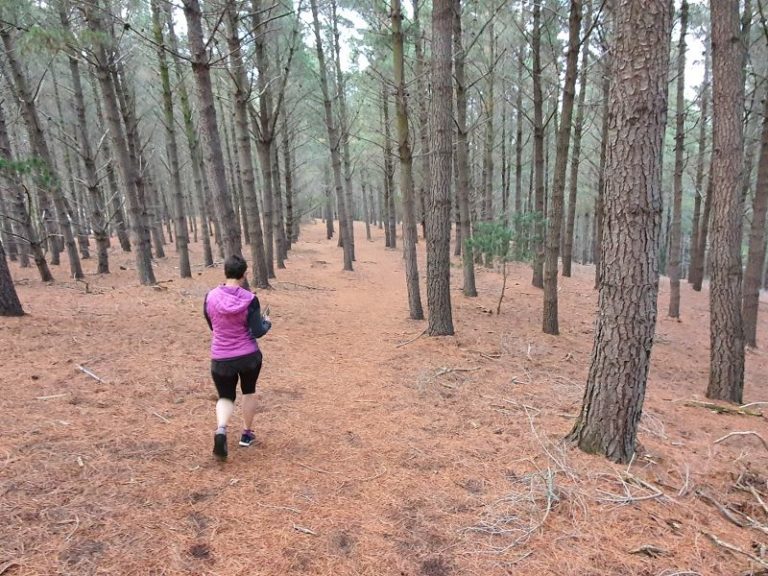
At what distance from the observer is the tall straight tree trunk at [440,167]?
6609mm

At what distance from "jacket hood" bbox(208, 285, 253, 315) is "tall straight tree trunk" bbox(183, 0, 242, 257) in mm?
4530

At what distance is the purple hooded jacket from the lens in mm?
3484

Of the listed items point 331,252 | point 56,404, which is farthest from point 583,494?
point 331,252

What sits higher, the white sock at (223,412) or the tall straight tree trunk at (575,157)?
the tall straight tree trunk at (575,157)

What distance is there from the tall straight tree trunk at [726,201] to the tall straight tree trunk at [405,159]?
4822mm

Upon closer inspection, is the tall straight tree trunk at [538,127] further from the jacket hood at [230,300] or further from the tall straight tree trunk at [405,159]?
the jacket hood at [230,300]

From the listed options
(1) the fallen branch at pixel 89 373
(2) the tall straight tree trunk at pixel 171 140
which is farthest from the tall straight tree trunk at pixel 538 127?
(2) the tall straight tree trunk at pixel 171 140

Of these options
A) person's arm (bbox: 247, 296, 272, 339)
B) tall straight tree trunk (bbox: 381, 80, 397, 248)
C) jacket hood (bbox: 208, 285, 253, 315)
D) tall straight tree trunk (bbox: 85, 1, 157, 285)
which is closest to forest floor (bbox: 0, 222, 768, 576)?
person's arm (bbox: 247, 296, 272, 339)

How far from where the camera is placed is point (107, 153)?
716 inches

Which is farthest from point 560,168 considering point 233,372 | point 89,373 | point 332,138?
point 332,138

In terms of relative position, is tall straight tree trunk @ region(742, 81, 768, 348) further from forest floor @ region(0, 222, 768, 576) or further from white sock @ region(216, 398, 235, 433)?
white sock @ region(216, 398, 235, 433)

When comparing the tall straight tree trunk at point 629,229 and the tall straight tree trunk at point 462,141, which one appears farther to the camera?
the tall straight tree trunk at point 462,141

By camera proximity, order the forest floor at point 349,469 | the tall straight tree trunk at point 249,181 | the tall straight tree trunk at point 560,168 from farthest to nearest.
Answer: the tall straight tree trunk at point 249,181 < the tall straight tree trunk at point 560,168 < the forest floor at point 349,469

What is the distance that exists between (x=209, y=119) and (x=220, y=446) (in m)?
6.20
